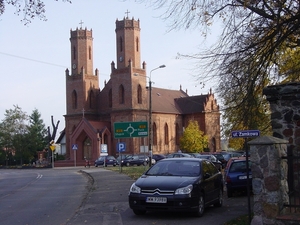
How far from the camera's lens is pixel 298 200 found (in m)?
9.38

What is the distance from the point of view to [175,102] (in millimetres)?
89812

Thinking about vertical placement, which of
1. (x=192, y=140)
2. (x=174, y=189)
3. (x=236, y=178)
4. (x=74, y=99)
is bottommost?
(x=236, y=178)

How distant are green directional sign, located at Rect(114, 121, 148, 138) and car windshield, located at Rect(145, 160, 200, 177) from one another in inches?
780

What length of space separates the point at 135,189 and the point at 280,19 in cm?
610

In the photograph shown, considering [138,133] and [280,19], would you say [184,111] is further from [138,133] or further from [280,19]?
[280,19]

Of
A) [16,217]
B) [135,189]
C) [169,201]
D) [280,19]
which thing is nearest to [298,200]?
[169,201]

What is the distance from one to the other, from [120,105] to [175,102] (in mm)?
19399

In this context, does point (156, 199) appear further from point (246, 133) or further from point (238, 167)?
point (238, 167)

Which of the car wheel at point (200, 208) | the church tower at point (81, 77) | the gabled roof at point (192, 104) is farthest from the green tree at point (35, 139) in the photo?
the car wheel at point (200, 208)

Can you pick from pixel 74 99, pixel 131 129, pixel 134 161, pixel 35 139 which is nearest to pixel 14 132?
pixel 35 139

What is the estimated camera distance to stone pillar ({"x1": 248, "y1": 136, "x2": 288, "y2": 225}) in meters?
8.90

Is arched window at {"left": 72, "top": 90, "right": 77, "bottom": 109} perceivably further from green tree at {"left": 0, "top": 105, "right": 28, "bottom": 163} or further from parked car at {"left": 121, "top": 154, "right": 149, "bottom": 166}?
parked car at {"left": 121, "top": 154, "right": 149, "bottom": 166}

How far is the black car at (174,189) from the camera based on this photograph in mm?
11953

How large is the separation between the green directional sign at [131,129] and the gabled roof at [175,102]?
46.1 meters
